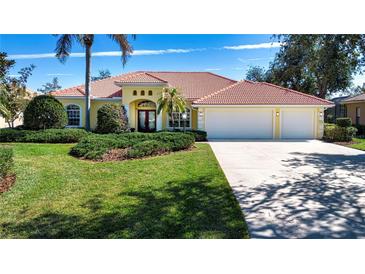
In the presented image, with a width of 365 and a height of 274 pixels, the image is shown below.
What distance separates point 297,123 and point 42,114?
17.3 metres

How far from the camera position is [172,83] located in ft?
79.3

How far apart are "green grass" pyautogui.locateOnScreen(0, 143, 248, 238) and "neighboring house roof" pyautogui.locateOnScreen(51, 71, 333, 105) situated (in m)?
11.5

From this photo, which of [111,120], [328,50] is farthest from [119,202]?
[111,120]

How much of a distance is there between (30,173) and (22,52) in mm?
5363

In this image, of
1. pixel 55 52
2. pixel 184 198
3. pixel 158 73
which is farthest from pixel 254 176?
pixel 158 73

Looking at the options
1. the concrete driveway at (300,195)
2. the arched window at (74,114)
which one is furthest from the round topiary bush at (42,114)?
the concrete driveway at (300,195)

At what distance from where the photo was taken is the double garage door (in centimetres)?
1980

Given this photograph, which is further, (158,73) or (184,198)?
(158,73)

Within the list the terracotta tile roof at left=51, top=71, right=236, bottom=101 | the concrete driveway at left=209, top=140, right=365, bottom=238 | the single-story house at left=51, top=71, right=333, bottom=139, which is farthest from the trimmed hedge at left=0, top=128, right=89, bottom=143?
the concrete driveway at left=209, top=140, right=365, bottom=238

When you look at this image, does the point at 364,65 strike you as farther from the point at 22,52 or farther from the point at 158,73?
the point at 158,73

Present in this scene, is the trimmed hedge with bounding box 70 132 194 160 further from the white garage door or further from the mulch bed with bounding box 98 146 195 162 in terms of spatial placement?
the white garage door

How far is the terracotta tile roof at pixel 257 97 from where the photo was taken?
1947 centimetres
